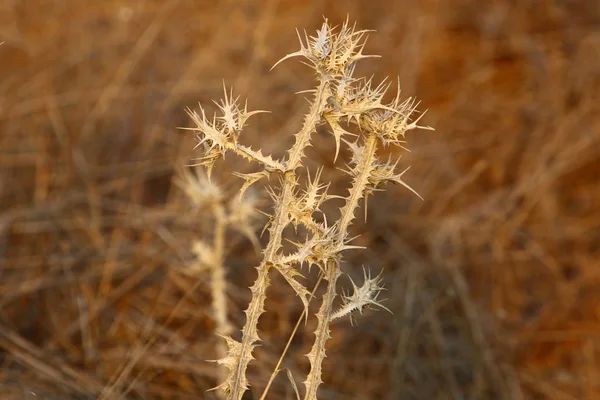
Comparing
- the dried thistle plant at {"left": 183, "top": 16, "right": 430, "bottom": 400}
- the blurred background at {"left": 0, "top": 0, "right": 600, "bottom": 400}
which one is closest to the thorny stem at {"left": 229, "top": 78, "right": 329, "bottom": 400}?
the dried thistle plant at {"left": 183, "top": 16, "right": 430, "bottom": 400}

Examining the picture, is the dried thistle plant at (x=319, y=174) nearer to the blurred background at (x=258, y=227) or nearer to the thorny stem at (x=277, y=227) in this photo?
the thorny stem at (x=277, y=227)

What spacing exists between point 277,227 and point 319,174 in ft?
0.32

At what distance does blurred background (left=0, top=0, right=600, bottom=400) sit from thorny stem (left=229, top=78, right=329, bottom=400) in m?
0.48

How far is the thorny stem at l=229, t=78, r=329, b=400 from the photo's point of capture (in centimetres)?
102

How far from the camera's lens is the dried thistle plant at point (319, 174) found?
990 mm

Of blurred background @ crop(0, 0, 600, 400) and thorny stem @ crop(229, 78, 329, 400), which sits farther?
blurred background @ crop(0, 0, 600, 400)

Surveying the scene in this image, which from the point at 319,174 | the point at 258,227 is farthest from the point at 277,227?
the point at 258,227

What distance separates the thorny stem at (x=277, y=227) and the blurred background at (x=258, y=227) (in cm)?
48

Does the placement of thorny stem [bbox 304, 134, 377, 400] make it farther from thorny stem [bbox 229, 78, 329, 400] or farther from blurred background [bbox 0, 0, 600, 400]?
blurred background [bbox 0, 0, 600, 400]

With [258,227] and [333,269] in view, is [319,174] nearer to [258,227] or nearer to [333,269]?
[333,269]

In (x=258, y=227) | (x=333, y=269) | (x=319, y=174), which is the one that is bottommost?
(x=333, y=269)

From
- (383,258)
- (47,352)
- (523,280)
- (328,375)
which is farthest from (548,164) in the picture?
(47,352)

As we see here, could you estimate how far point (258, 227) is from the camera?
196 centimetres

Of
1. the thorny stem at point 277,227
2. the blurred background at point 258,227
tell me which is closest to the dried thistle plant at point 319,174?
the thorny stem at point 277,227
